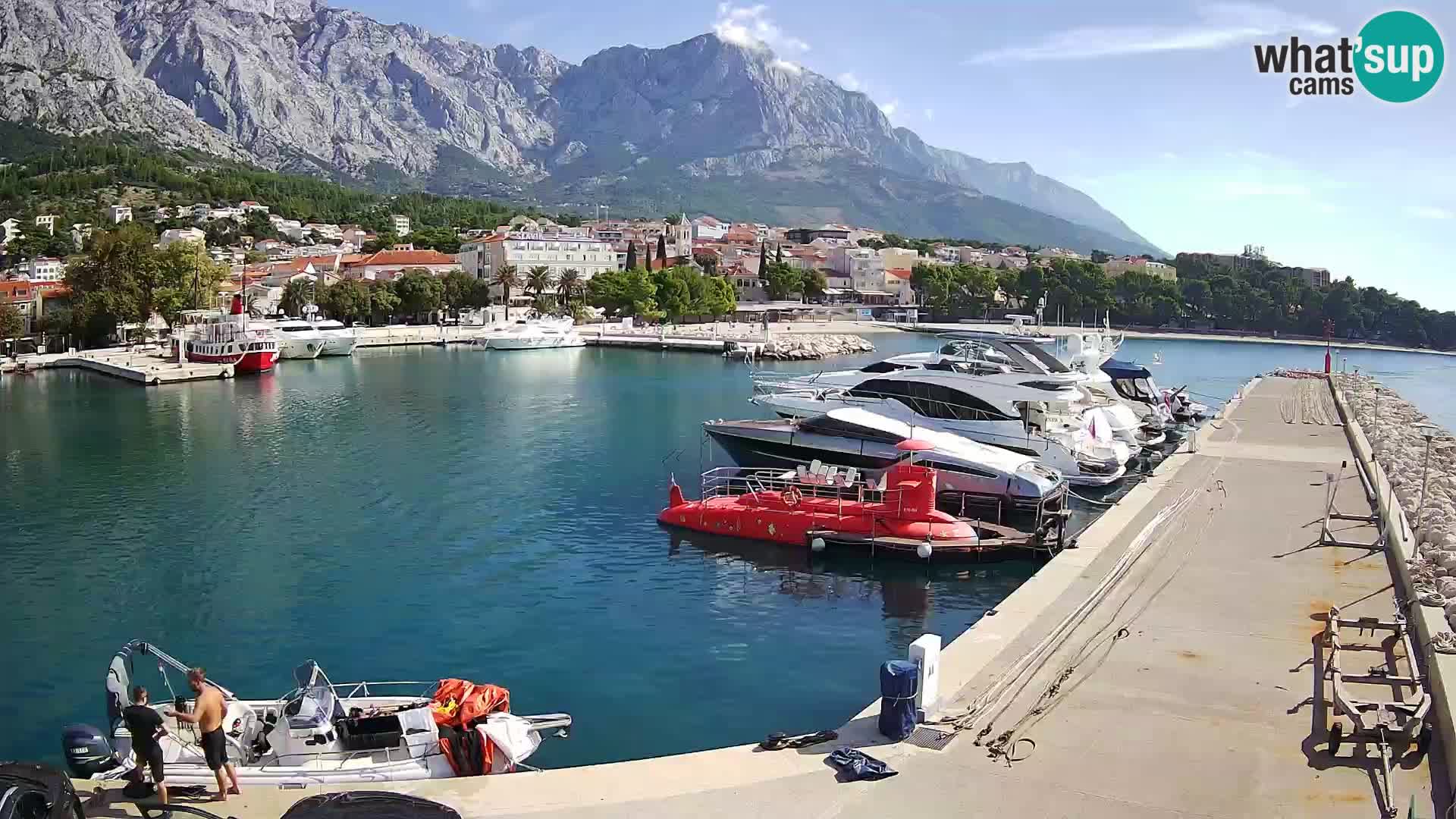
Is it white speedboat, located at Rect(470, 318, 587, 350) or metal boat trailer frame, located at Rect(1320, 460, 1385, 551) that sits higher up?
white speedboat, located at Rect(470, 318, 587, 350)

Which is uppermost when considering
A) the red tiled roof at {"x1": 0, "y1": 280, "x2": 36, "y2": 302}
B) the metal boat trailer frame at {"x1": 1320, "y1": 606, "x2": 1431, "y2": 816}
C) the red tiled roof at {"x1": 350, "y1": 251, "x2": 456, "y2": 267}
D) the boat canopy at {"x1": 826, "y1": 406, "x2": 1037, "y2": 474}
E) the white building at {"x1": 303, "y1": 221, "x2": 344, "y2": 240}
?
the white building at {"x1": 303, "y1": 221, "x2": 344, "y2": 240}

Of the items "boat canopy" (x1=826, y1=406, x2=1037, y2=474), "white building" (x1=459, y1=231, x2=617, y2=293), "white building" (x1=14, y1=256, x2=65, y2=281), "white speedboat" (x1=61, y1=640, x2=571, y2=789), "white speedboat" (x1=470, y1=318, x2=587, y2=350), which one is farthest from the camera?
"white building" (x1=459, y1=231, x2=617, y2=293)

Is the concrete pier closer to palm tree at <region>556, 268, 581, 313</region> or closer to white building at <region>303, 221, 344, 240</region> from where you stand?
palm tree at <region>556, 268, 581, 313</region>

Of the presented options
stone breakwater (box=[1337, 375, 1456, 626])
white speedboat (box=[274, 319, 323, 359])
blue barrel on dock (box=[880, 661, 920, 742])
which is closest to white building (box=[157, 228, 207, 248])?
white speedboat (box=[274, 319, 323, 359])

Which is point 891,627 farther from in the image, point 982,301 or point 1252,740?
point 982,301

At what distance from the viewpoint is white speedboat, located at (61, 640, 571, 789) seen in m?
11.3

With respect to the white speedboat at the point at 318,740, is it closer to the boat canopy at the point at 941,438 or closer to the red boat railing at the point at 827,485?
the red boat railing at the point at 827,485

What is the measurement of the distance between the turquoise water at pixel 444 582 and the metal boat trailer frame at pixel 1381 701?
616 centimetres

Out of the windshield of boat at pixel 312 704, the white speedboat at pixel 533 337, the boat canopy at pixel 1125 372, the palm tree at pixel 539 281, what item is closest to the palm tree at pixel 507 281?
the palm tree at pixel 539 281

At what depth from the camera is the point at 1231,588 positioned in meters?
17.0

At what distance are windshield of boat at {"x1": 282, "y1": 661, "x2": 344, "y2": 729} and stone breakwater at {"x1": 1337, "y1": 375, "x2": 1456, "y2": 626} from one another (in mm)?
13518

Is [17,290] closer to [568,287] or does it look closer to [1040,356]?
[568,287]

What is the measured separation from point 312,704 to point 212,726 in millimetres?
1996

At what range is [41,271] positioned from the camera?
110 metres
